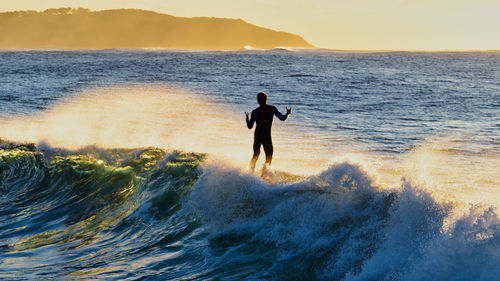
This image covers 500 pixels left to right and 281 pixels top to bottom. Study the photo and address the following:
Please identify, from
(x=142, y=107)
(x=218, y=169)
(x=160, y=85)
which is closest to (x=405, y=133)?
(x=218, y=169)

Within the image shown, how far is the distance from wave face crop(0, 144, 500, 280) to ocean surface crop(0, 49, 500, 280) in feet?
0.08

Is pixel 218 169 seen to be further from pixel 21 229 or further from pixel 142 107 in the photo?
pixel 142 107

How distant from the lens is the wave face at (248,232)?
271 inches

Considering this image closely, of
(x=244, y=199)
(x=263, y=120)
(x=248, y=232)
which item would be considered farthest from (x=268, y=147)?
(x=248, y=232)

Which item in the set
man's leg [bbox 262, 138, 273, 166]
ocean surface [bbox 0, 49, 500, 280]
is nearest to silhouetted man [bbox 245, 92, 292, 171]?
man's leg [bbox 262, 138, 273, 166]

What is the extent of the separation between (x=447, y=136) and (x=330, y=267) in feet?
51.5

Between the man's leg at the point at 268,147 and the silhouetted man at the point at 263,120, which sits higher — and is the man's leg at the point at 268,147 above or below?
below

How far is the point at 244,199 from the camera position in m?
9.88

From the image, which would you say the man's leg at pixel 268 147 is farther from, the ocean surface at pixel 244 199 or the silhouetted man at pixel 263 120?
the ocean surface at pixel 244 199

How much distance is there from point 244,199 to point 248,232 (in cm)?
80

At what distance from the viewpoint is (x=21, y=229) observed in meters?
10.8

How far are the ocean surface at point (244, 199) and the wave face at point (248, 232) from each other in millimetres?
23

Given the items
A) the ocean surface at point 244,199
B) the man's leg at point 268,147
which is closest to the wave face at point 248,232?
the ocean surface at point 244,199

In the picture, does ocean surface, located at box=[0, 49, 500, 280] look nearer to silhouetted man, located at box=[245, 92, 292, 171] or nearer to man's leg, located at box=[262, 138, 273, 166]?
man's leg, located at box=[262, 138, 273, 166]
